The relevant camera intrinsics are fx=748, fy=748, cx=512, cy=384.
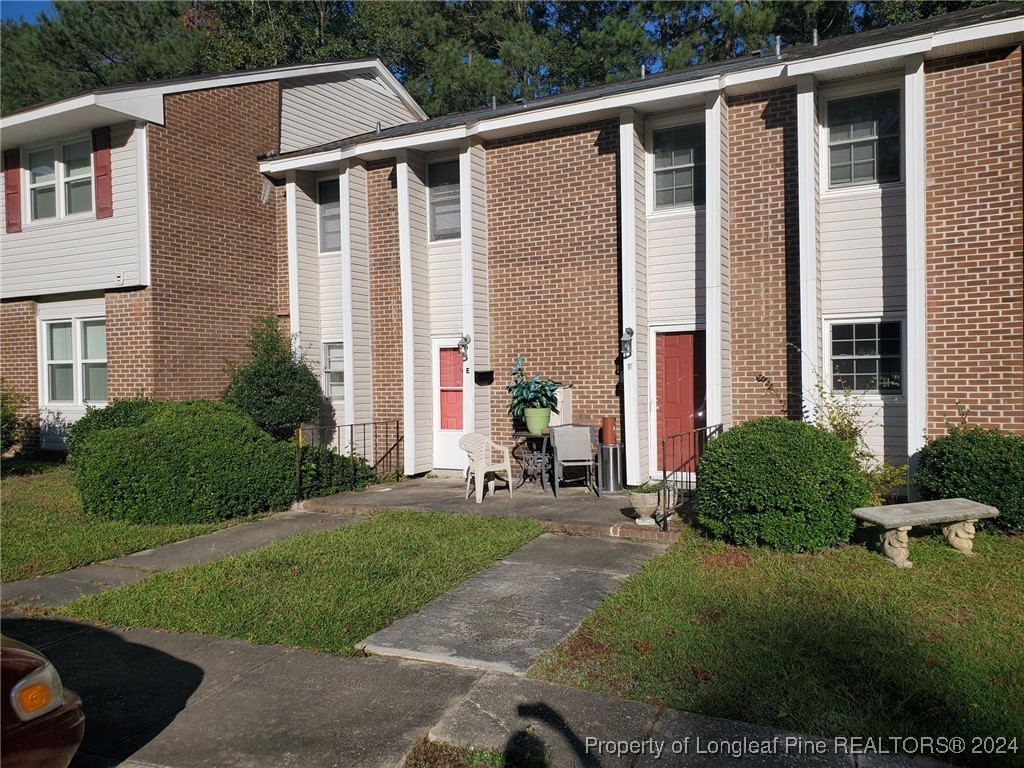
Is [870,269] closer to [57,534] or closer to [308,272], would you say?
[308,272]

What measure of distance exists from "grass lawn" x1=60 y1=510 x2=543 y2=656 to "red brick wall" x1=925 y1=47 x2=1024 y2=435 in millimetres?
5310

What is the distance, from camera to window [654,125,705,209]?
10359mm

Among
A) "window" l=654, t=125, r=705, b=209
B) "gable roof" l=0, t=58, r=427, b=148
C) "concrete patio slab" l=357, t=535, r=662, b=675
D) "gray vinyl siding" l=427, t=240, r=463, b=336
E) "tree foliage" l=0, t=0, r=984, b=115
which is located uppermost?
"tree foliage" l=0, t=0, r=984, b=115

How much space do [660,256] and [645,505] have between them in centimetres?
415

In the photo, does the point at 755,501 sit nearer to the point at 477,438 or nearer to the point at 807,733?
the point at 807,733

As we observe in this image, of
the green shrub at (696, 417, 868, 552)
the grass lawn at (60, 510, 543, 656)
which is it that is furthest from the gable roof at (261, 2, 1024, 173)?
the grass lawn at (60, 510, 543, 656)

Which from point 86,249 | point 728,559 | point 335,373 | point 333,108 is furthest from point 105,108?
point 728,559

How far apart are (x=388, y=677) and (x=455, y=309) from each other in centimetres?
808

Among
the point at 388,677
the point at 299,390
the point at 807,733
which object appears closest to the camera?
the point at 807,733

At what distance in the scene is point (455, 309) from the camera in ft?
39.7

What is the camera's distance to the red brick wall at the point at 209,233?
1188cm

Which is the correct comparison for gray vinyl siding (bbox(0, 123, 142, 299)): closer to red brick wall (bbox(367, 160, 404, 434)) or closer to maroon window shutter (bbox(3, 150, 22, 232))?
maroon window shutter (bbox(3, 150, 22, 232))

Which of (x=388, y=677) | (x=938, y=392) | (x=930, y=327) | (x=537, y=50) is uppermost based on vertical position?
(x=537, y=50)

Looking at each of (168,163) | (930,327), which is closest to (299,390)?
(168,163)
